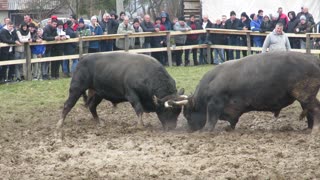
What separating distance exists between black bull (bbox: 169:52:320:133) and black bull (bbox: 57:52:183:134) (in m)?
0.39

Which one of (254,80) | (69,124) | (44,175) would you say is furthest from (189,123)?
(44,175)

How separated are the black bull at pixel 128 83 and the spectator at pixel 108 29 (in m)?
8.72

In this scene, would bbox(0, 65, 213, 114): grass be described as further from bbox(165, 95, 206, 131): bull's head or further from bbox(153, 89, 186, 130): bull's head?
bbox(165, 95, 206, 131): bull's head

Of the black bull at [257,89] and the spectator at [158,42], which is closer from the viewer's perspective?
the black bull at [257,89]

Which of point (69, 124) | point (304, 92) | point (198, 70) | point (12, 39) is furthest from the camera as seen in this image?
point (198, 70)

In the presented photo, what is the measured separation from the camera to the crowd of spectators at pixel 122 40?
20125 millimetres

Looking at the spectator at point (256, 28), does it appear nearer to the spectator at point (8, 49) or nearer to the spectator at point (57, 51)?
the spectator at point (57, 51)

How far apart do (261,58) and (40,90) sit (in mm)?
8339

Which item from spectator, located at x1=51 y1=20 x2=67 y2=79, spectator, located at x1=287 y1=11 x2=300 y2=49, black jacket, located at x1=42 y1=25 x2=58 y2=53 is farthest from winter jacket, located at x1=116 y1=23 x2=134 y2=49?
spectator, located at x1=287 y1=11 x2=300 y2=49

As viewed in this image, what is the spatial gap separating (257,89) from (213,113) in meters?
0.86

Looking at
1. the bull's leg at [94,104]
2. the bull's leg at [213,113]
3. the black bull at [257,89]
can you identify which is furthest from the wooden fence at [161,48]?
the bull's leg at [213,113]

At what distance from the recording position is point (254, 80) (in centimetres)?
1157

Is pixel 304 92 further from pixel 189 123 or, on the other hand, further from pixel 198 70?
pixel 198 70

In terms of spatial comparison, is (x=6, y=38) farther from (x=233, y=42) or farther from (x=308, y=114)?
(x=308, y=114)
